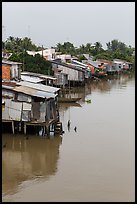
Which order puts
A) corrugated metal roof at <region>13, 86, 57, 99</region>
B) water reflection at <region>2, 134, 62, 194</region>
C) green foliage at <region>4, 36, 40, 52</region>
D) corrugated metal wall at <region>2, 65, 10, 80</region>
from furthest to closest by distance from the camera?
green foliage at <region>4, 36, 40, 52</region>, corrugated metal wall at <region>2, 65, 10, 80</region>, corrugated metal roof at <region>13, 86, 57, 99</region>, water reflection at <region>2, 134, 62, 194</region>

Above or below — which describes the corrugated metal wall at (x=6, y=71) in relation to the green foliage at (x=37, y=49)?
below

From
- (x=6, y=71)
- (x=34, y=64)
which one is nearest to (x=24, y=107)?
(x=6, y=71)

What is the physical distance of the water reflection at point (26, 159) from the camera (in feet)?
40.3

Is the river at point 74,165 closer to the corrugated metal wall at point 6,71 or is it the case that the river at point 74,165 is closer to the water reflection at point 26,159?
the water reflection at point 26,159

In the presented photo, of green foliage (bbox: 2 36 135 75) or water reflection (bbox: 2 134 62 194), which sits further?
green foliage (bbox: 2 36 135 75)

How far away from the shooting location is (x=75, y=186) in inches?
459

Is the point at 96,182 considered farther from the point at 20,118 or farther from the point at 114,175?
the point at 20,118

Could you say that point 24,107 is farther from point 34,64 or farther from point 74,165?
point 34,64

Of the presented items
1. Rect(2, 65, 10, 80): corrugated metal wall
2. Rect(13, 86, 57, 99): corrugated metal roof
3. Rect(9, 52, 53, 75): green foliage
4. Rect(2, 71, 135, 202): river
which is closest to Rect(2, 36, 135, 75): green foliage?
Rect(9, 52, 53, 75): green foliage

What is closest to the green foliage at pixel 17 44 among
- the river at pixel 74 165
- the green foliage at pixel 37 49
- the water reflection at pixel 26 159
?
the green foliage at pixel 37 49

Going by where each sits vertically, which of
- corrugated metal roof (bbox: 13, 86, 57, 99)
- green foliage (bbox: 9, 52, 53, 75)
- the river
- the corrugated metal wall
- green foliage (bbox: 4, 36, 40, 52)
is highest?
green foliage (bbox: 4, 36, 40, 52)

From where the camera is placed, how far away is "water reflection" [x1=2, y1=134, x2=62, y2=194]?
12.3m

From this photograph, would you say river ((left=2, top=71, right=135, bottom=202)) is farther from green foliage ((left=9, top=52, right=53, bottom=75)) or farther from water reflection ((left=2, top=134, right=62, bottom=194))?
green foliage ((left=9, top=52, right=53, bottom=75))

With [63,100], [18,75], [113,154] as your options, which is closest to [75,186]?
[113,154]
